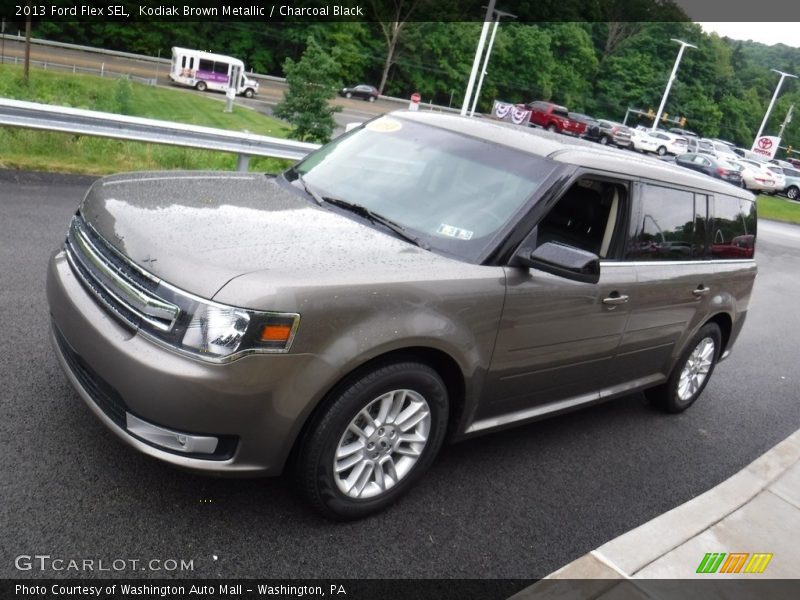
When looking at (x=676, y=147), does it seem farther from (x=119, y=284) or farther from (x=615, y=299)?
(x=119, y=284)

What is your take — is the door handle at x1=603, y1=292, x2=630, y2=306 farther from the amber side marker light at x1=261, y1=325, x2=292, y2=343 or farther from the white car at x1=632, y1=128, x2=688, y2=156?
the white car at x1=632, y1=128, x2=688, y2=156

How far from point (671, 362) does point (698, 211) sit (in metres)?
1.08

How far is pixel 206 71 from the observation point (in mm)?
44062

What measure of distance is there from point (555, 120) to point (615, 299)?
49149mm

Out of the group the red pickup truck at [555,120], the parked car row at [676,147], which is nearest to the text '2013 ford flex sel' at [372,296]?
the parked car row at [676,147]

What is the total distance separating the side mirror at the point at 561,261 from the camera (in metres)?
3.39

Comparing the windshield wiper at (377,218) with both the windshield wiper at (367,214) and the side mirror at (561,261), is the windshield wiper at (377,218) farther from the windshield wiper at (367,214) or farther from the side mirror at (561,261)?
the side mirror at (561,261)

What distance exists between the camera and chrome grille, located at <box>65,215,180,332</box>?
2.79 metres

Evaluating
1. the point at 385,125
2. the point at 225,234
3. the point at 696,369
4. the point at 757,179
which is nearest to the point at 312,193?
the point at 385,125

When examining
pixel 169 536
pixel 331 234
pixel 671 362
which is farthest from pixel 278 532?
pixel 671 362

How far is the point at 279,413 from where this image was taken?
2816 millimetres

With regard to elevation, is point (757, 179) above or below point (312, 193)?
below

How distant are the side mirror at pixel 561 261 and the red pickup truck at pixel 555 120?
48.8 meters

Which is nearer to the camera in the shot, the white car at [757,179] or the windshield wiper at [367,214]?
the windshield wiper at [367,214]
